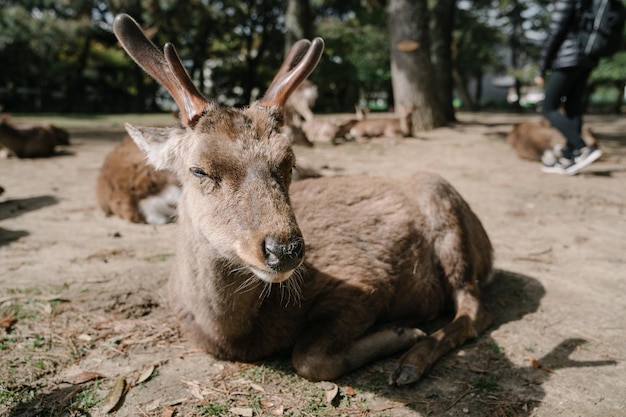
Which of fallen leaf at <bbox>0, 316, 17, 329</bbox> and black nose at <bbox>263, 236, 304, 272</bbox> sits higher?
black nose at <bbox>263, 236, 304, 272</bbox>

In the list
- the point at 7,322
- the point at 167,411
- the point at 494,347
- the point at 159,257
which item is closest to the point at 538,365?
the point at 494,347

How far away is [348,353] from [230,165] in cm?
138

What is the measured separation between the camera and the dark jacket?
24.8ft

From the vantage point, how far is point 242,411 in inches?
108

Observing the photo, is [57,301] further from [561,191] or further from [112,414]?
[561,191]

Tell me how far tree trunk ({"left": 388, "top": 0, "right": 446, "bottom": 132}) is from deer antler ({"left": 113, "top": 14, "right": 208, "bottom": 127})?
34.7 ft

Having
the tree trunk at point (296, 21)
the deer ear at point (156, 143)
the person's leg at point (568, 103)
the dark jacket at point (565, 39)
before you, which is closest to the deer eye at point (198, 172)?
the deer ear at point (156, 143)

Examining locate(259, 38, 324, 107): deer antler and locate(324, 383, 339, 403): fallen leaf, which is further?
locate(259, 38, 324, 107): deer antler

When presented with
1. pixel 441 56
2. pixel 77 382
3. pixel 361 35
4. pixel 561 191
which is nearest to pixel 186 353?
pixel 77 382

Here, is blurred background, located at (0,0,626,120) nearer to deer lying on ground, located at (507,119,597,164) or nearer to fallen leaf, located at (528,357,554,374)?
deer lying on ground, located at (507,119,597,164)

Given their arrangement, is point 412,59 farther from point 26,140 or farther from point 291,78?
point 291,78

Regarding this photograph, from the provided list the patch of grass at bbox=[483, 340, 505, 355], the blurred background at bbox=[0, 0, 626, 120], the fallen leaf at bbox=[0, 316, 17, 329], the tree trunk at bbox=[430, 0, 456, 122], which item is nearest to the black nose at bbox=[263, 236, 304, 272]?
the patch of grass at bbox=[483, 340, 505, 355]

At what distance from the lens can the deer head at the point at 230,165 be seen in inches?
97.4

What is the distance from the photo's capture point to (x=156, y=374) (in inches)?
122
